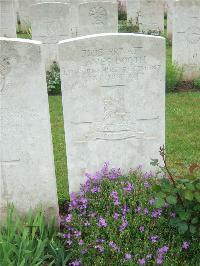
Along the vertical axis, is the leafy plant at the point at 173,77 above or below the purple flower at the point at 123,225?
above

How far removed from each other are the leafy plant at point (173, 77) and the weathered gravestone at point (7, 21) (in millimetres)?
4639

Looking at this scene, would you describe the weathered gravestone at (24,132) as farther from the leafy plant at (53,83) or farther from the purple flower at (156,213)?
the leafy plant at (53,83)

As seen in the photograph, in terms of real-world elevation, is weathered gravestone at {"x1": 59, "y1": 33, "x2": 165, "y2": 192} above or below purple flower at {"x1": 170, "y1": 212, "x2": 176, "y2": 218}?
above

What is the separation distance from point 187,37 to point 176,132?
2886mm

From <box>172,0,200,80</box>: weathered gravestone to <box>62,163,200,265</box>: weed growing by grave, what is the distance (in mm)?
5432

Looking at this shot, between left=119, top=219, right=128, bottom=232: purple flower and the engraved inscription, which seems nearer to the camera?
left=119, top=219, right=128, bottom=232: purple flower

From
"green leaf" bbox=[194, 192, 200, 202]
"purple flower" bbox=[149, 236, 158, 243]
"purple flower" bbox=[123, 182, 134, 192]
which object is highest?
"green leaf" bbox=[194, 192, 200, 202]

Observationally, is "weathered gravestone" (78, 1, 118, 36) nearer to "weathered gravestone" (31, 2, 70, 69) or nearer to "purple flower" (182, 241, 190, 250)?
"weathered gravestone" (31, 2, 70, 69)

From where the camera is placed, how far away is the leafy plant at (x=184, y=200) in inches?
134

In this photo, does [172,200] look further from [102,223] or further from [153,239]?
[102,223]

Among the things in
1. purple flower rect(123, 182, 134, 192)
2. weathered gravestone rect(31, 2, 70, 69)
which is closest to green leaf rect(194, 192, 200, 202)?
purple flower rect(123, 182, 134, 192)

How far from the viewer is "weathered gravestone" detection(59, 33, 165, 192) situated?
12.9 ft

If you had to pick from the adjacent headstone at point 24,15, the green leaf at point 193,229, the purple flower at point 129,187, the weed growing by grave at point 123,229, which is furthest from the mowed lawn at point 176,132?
the adjacent headstone at point 24,15

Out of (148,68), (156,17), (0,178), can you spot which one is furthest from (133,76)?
(156,17)
